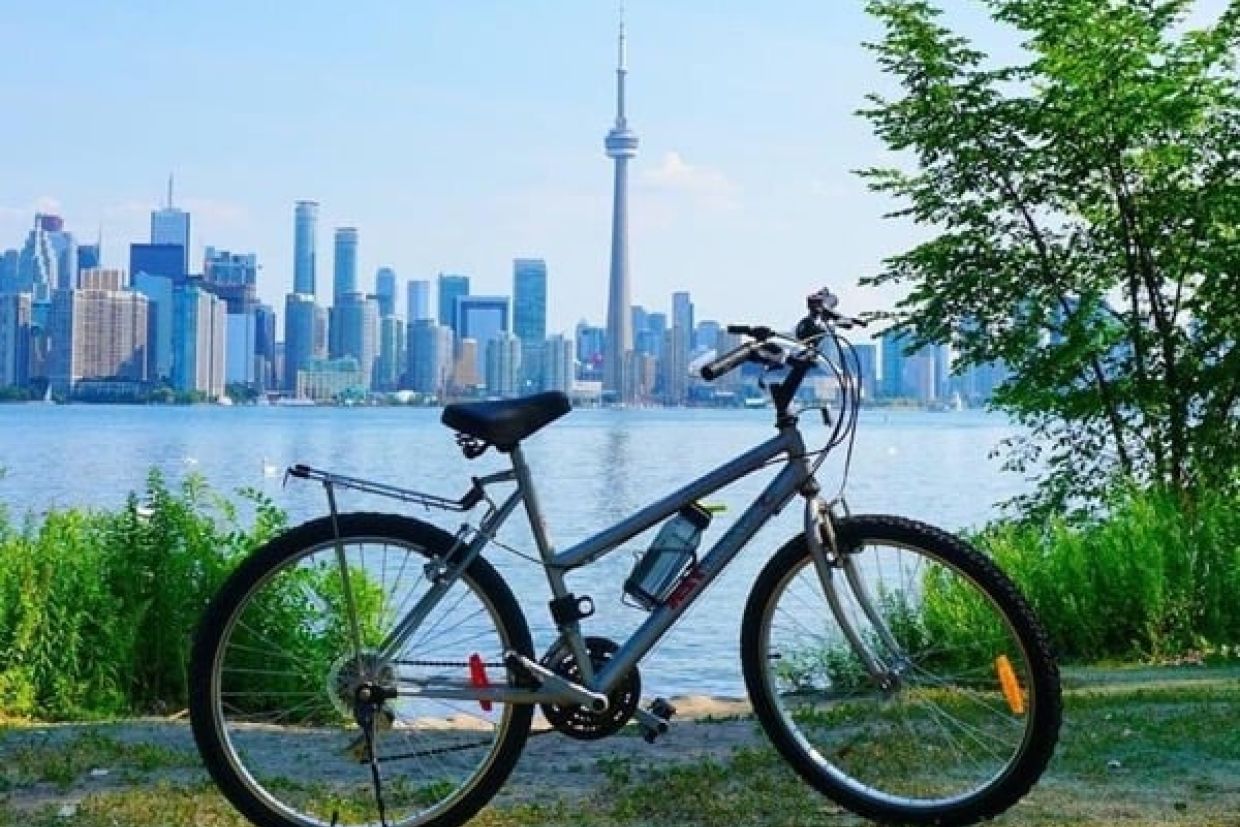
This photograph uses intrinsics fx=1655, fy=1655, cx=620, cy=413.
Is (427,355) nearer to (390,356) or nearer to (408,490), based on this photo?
(390,356)

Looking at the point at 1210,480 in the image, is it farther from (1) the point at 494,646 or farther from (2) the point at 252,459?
(2) the point at 252,459

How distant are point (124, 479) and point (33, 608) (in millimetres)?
28228

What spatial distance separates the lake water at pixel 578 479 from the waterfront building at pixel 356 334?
34.1 metres

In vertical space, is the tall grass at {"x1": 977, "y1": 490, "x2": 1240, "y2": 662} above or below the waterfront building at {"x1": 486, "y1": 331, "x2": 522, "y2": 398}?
below

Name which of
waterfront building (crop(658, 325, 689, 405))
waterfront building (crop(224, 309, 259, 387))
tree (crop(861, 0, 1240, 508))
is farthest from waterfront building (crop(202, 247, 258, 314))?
tree (crop(861, 0, 1240, 508))

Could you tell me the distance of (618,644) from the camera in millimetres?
3994

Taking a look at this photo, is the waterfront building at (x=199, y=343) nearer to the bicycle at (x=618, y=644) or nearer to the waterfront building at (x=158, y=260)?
the waterfront building at (x=158, y=260)

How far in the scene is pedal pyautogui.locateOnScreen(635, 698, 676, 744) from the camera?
12.9 ft

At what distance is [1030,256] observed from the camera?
13.4 meters

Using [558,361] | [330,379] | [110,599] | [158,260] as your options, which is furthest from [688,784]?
[158,260]

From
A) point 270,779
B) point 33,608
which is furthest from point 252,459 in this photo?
point 270,779

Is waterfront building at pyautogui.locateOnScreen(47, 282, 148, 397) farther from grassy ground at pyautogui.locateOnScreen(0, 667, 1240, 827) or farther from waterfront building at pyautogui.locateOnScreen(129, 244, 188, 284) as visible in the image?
grassy ground at pyautogui.locateOnScreen(0, 667, 1240, 827)

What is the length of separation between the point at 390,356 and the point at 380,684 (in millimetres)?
108822

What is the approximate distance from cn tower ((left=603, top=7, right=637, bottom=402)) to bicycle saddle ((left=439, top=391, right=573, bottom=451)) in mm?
77420
